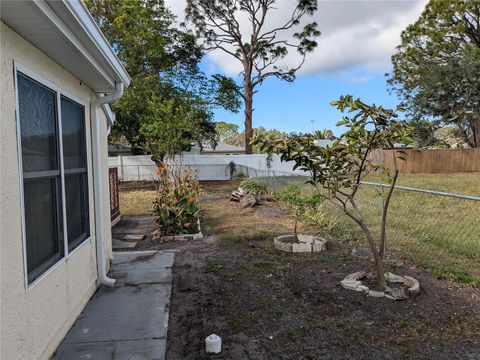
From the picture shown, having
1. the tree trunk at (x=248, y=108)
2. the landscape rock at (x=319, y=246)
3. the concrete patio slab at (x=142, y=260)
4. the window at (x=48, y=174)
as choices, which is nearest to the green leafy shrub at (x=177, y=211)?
the concrete patio slab at (x=142, y=260)

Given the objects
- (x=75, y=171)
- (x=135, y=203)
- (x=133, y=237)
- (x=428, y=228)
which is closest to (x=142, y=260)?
(x=133, y=237)

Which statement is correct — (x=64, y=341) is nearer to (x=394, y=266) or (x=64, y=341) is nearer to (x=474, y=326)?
(x=474, y=326)

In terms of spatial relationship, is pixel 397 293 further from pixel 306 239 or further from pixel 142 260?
pixel 142 260

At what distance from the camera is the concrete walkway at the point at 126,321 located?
3.13m

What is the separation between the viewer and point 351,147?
4289 mm

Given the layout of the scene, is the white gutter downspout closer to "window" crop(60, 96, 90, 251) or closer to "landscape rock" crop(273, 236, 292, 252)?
"window" crop(60, 96, 90, 251)

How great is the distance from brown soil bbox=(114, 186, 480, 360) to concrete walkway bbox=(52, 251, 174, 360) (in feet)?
0.45

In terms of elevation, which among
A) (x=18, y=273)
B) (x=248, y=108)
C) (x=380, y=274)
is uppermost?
(x=248, y=108)

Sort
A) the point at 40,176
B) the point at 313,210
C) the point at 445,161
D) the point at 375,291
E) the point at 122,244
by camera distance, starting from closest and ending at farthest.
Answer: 1. the point at 40,176
2. the point at 375,291
3. the point at 122,244
4. the point at 313,210
5. the point at 445,161

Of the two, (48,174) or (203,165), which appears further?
(203,165)

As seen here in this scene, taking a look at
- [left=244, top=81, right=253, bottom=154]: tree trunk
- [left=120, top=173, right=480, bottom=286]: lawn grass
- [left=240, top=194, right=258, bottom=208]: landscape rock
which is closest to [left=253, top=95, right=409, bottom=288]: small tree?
[left=120, top=173, right=480, bottom=286]: lawn grass

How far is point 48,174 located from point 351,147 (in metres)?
2.92

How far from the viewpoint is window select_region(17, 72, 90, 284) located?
2730 mm

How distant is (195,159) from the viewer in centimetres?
2339
